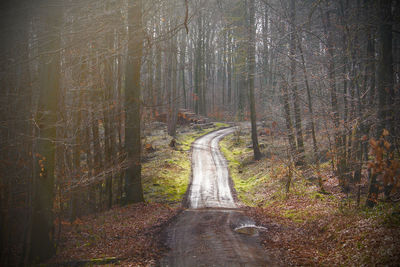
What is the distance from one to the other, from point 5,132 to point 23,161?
0.91 m

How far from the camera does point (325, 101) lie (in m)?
11.7

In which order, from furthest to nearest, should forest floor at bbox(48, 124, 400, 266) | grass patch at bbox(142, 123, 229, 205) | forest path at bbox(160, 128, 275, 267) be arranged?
grass patch at bbox(142, 123, 229, 205), forest path at bbox(160, 128, 275, 267), forest floor at bbox(48, 124, 400, 266)

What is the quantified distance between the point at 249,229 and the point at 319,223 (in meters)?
2.22

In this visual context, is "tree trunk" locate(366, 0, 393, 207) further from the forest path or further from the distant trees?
the forest path

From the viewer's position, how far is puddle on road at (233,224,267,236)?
9148 millimetres

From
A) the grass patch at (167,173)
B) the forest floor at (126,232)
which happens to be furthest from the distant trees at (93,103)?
the grass patch at (167,173)

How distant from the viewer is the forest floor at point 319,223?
255 inches

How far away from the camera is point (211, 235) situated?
8789 mm

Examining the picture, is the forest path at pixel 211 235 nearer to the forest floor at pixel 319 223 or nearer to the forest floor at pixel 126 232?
the forest floor at pixel 126 232

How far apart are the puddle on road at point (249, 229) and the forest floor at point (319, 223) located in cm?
26

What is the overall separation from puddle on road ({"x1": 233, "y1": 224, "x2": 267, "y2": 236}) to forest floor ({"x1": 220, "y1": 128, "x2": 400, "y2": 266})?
10.4 inches

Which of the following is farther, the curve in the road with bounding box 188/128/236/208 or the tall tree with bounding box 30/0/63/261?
the curve in the road with bounding box 188/128/236/208

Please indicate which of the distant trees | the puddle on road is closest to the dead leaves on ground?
the distant trees

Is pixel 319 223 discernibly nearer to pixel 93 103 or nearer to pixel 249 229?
→ pixel 249 229
